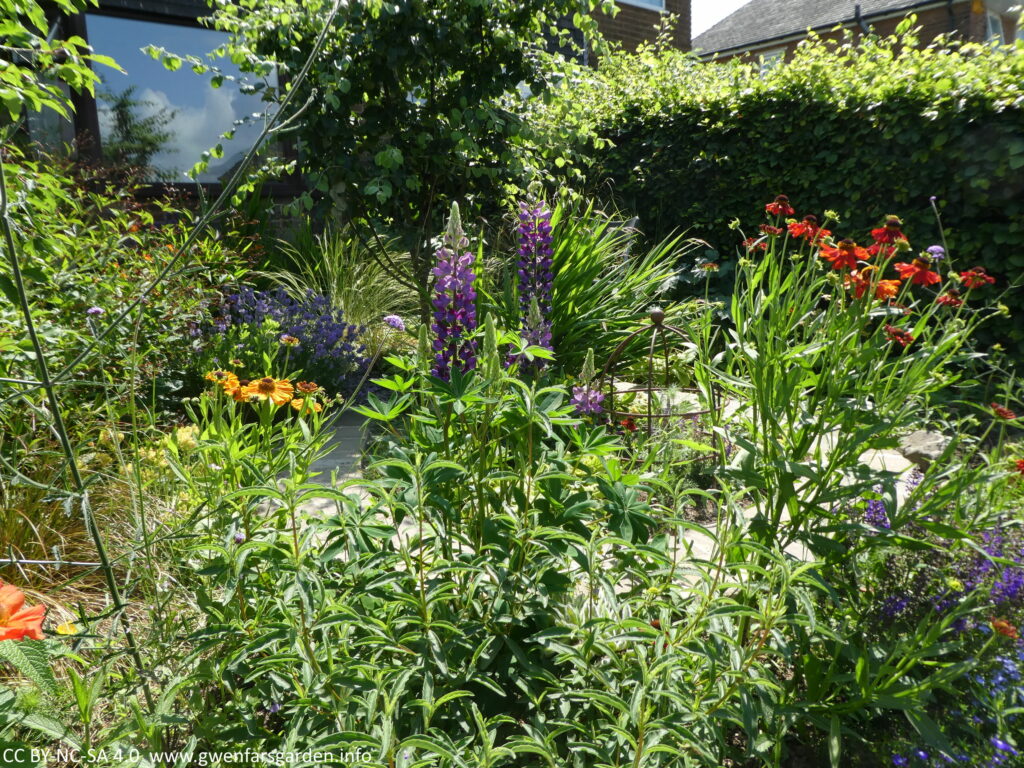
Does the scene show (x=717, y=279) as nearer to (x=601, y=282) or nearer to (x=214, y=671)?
(x=601, y=282)

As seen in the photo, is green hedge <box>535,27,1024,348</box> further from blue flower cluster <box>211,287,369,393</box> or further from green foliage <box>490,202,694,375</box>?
blue flower cluster <box>211,287,369,393</box>

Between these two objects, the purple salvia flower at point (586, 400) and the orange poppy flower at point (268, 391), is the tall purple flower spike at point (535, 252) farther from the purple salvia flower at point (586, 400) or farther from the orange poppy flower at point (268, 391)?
the orange poppy flower at point (268, 391)

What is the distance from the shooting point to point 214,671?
142 cm

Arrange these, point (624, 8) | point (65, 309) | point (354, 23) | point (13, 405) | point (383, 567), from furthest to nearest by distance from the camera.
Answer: point (624, 8) → point (354, 23) → point (65, 309) → point (13, 405) → point (383, 567)

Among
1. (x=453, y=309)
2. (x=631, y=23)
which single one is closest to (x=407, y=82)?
(x=453, y=309)

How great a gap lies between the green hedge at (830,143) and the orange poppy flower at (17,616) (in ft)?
15.1

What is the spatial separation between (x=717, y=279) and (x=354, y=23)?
3.63 m

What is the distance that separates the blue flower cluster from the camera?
181 inches

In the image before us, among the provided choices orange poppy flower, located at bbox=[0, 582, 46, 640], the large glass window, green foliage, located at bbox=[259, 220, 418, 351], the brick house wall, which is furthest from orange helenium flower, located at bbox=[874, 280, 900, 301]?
the brick house wall

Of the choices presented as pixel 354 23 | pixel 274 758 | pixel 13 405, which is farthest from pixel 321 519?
pixel 354 23

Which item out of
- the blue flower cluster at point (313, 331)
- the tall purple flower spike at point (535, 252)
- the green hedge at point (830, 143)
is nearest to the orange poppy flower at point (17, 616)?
the tall purple flower spike at point (535, 252)

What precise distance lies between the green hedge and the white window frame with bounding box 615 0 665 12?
5.51m

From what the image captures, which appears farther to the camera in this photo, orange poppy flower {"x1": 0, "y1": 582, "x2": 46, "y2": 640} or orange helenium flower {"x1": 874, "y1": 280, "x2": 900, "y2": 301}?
orange helenium flower {"x1": 874, "y1": 280, "x2": 900, "y2": 301}

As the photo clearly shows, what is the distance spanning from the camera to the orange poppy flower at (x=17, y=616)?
0.99 m
